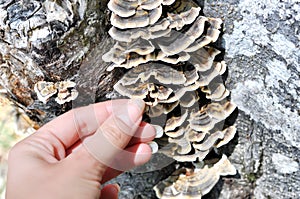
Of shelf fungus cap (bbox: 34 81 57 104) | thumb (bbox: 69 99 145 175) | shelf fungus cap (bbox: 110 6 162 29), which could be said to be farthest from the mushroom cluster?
shelf fungus cap (bbox: 34 81 57 104)

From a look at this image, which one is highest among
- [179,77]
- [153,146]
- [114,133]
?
[179,77]

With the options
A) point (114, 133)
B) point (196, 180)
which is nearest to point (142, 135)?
point (114, 133)

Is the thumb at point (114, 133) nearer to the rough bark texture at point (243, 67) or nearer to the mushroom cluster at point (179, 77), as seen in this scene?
the mushroom cluster at point (179, 77)

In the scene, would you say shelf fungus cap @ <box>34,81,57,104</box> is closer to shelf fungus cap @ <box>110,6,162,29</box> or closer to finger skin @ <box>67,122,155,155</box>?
finger skin @ <box>67,122,155,155</box>

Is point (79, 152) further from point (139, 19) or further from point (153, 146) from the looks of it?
point (139, 19)

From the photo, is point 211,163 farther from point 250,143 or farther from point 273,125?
point 273,125
